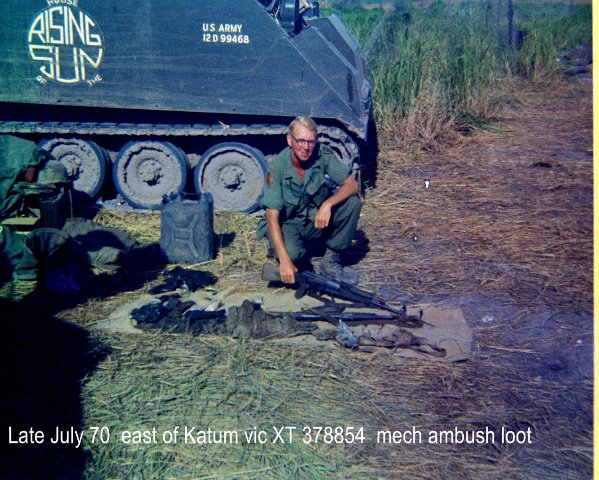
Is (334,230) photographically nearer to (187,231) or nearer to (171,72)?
(187,231)

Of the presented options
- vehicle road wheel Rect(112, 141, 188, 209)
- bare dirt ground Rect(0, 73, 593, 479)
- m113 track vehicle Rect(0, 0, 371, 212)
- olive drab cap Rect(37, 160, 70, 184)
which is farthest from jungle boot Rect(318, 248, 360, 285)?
olive drab cap Rect(37, 160, 70, 184)

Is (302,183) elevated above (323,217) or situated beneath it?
elevated above

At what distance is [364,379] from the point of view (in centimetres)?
402

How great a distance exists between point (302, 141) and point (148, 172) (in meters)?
2.91

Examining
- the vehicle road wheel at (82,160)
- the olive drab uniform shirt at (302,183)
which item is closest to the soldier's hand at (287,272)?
the olive drab uniform shirt at (302,183)

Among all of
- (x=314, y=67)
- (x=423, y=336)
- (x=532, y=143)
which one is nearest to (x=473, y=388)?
(x=423, y=336)

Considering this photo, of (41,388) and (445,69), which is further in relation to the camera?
(445,69)

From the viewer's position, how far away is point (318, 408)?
3697mm

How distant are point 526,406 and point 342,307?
5.18ft

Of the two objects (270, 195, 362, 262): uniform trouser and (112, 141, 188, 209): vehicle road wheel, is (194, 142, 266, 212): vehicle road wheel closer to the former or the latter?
(112, 141, 188, 209): vehicle road wheel

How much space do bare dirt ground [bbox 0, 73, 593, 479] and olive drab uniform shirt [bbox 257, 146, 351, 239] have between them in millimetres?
716

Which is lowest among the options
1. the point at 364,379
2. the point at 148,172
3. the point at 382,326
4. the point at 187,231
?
the point at 364,379

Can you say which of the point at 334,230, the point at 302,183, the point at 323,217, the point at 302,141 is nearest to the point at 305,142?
the point at 302,141

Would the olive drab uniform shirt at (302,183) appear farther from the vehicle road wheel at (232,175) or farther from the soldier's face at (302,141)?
the vehicle road wheel at (232,175)
